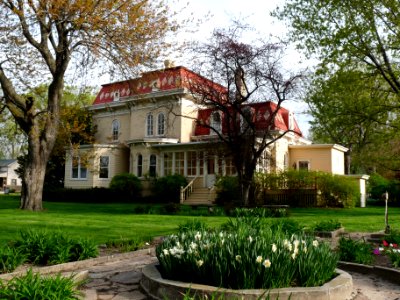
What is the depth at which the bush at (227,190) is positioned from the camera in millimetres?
26094

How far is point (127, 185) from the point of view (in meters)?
31.5

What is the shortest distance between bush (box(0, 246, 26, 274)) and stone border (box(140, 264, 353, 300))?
1.94m

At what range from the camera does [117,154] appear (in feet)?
116

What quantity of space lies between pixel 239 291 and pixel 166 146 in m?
28.5

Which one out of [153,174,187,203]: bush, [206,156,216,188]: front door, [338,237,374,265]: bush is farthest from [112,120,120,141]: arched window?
[338,237,374,265]: bush

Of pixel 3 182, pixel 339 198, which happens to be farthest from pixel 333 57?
pixel 3 182

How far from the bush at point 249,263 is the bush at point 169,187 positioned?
2432 centimetres

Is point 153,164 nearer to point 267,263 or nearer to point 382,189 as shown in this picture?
point 382,189

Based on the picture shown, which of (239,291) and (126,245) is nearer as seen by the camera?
(239,291)

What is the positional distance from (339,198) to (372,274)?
65.9 ft

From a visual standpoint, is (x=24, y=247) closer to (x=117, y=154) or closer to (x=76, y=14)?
(x=76, y=14)

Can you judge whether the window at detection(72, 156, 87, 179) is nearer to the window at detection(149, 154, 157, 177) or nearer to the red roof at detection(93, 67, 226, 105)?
the window at detection(149, 154, 157, 177)

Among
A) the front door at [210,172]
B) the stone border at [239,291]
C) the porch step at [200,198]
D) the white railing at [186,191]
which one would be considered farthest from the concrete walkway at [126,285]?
the front door at [210,172]

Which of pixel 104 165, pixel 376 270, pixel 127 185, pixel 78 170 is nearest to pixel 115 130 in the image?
pixel 104 165
